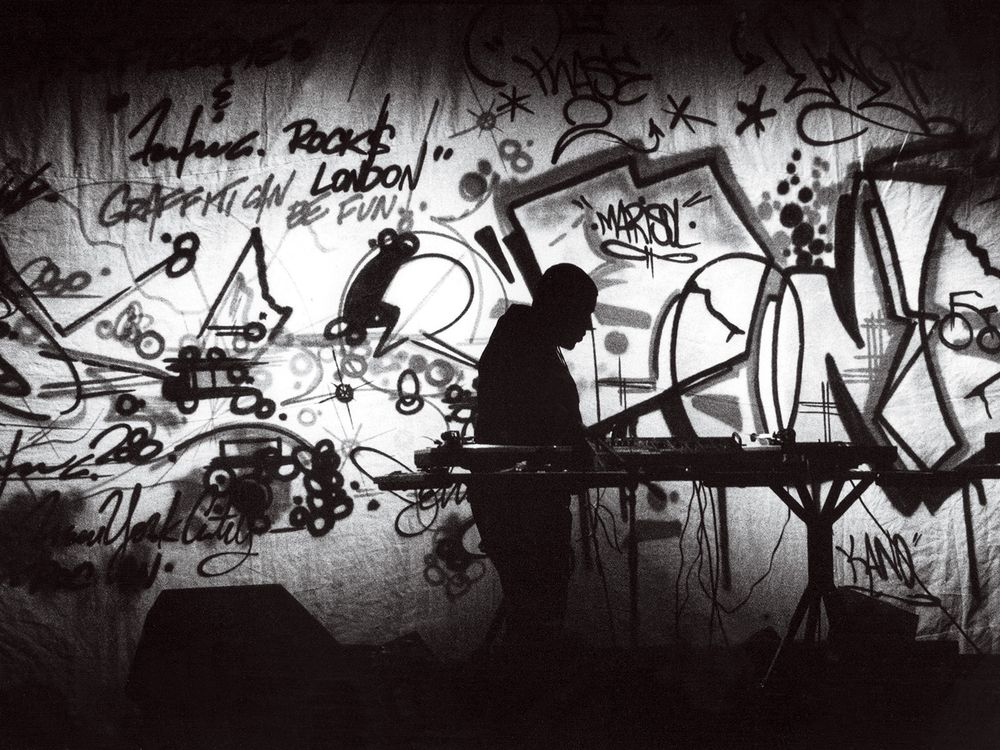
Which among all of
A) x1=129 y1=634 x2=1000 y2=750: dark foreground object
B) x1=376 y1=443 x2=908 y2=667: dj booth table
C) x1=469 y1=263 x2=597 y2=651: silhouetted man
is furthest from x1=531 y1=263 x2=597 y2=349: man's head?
x1=129 y1=634 x2=1000 y2=750: dark foreground object

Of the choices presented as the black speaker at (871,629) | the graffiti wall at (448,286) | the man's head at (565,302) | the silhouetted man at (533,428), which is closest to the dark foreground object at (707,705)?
the black speaker at (871,629)

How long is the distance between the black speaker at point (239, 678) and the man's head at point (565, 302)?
159 centimetres

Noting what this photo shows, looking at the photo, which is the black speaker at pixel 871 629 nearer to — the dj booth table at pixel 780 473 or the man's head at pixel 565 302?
the dj booth table at pixel 780 473

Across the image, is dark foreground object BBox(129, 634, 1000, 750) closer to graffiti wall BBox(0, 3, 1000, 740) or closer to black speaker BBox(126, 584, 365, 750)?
black speaker BBox(126, 584, 365, 750)

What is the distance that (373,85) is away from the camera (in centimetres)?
365

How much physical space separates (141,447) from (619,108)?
9.62ft

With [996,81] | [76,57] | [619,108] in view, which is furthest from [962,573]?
[76,57]

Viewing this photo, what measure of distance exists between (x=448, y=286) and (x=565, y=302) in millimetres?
735

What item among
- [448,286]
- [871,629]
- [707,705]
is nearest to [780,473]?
[871,629]

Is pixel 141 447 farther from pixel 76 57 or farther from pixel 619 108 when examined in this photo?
pixel 619 108

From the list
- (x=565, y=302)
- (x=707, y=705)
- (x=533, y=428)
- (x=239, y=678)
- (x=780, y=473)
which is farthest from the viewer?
(x=565, y=302)

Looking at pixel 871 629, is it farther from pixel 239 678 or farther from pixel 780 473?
pixel 239 678

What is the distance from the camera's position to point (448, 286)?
363cm

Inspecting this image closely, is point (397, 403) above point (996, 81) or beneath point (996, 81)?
beneath
